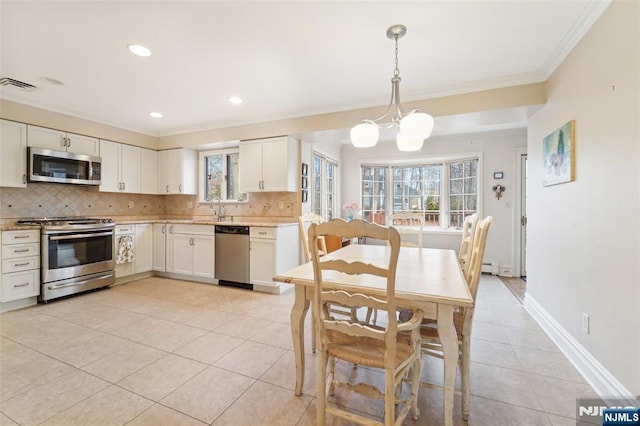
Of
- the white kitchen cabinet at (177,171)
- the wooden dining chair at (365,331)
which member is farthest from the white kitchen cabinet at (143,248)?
the wooden dining chair at (365,331)

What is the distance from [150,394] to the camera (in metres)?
1.74

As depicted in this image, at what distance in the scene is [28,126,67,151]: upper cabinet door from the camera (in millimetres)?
3438

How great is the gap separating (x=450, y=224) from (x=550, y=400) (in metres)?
3.79

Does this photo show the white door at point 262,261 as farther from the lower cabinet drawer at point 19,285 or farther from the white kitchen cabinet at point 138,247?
the lower cabinet drawer at point 19,285

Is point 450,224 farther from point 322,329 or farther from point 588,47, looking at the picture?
point 322,329

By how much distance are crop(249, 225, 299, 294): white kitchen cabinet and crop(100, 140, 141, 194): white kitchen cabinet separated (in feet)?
7.71

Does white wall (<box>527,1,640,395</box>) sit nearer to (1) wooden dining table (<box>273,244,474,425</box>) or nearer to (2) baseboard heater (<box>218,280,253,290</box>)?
(1) wooden dining table (<box>273,244,474,425</box>)

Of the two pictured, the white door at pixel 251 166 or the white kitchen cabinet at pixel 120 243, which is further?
the white door at pixel 251 166

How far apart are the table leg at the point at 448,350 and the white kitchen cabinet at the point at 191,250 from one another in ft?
11.6

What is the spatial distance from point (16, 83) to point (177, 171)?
7.02 feet

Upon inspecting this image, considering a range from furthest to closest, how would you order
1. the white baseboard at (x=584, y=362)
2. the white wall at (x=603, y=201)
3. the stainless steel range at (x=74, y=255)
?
1. the stainless steel range at (x=74, y=255)
2. the white baseboard at (x=584, y=362)
3. the white wall at (x=603, y=201)

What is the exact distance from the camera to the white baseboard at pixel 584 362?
5.30ft

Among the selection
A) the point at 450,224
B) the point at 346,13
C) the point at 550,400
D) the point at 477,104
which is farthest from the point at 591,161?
the point at 450,224

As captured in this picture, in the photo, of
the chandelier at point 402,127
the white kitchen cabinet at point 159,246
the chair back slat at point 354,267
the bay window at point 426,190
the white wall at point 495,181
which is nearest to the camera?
the chair back slat at point 354,267
